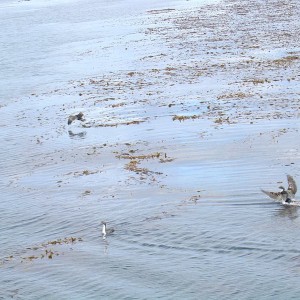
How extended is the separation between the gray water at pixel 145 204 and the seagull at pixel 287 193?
0.32 metres

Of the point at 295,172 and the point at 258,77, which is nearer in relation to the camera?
the point at 295,172

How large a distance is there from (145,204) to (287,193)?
4197mm

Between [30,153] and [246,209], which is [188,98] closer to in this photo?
[30,153]

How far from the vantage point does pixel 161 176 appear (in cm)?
2464

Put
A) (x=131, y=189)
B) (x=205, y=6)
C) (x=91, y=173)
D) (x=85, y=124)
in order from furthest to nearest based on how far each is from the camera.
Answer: (x=205, y=6) < (x=85, y=124) < (x=91, y=173) < (x=131, y=189)

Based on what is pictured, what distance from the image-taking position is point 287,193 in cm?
2062

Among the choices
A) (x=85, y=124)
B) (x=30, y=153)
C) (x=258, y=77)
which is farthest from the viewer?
(x=258, y=77)

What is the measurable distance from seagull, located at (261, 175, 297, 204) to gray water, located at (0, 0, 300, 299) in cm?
32

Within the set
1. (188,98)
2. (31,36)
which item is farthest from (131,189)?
(31,36)

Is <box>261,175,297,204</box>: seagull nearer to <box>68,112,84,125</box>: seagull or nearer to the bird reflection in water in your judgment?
the bird reflection in water

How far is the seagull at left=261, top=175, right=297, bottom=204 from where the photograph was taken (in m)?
20.6

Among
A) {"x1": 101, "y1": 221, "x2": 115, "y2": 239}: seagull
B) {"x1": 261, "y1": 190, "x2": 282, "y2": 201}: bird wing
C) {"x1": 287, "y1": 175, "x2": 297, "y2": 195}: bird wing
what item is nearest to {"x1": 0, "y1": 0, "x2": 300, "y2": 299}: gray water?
{"x1": 101, "y1": 221, "x2": 115, "y2": 239}: seagull

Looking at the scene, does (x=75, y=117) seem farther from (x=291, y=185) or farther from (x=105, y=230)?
(x=291, y=185)

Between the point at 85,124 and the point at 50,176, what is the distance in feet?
24.4
